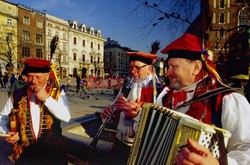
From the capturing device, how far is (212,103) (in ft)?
5.48

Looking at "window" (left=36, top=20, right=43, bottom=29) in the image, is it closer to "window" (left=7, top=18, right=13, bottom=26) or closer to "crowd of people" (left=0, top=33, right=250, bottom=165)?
"window" (left=7, top=18, right=13, bottom=26)

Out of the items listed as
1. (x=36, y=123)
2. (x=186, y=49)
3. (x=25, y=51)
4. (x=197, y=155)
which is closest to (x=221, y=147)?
(x=197, y=155)

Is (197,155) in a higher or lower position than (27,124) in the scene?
higher

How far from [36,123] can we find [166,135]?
1.83 metres

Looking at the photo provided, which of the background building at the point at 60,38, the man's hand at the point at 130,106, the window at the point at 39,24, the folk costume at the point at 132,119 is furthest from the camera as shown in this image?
the background building at the point at 60,38

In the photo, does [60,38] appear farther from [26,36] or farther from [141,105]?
[141,105]

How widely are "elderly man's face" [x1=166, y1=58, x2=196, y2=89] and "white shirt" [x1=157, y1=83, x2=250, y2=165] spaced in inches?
15.1

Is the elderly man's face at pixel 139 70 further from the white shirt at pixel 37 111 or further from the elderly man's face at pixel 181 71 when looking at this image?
the elderly man's face at pixel 181 71

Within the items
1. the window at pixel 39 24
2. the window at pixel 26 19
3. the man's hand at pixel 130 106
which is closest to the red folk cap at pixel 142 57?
the man's hand at pixel 130 106

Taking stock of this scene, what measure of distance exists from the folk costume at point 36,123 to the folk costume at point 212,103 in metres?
1.36

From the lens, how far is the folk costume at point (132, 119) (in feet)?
9.52

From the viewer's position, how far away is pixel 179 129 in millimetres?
1281

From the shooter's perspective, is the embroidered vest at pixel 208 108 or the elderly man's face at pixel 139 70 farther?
the elderly man's face at pixel 139 70

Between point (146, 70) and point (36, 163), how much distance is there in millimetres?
1915
